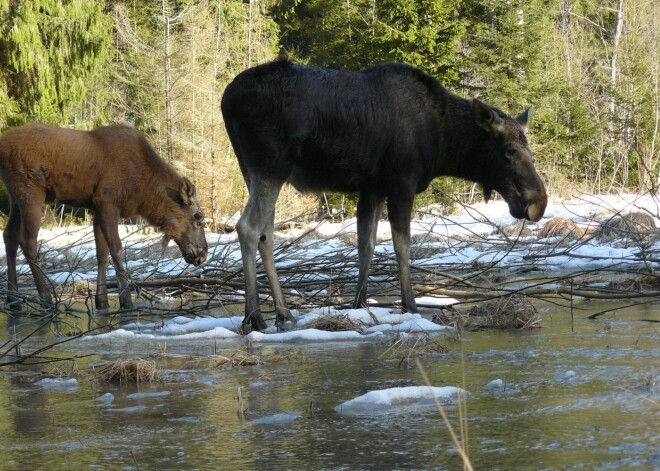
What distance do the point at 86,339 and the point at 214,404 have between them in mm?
2989

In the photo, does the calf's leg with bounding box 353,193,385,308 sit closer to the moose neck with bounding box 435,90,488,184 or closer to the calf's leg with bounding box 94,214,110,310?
the moose neck with bounding box 435,90,488,184

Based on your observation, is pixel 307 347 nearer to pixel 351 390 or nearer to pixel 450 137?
pixel 351 390

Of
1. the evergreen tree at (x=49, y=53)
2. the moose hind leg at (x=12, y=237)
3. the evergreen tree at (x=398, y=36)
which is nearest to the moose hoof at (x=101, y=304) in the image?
the moose hind leg at (x=12, y=237)

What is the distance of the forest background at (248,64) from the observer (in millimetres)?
27047

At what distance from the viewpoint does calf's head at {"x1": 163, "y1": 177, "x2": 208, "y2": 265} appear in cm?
1123

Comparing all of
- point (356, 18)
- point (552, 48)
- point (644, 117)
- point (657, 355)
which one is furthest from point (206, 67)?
point (657, 355)

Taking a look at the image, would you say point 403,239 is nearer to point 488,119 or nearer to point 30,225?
point 488,119

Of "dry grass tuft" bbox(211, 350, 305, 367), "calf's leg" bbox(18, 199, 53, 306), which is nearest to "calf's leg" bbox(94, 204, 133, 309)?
"calf's leg" bbox(18, 199, 53, 306)

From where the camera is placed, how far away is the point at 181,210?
1135cm

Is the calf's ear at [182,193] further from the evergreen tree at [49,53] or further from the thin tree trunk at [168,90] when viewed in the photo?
the thin tree trunk at [168,90]

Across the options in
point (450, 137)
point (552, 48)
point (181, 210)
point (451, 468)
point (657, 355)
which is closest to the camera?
point (451, 468)

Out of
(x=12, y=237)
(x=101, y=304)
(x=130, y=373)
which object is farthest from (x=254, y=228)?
(x=12, y=237)

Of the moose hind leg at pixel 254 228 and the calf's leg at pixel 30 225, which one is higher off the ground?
the moose hind leg at pixel 254 228

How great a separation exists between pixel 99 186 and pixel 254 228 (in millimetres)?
3832
